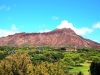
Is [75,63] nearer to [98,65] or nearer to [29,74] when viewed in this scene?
[98,65]

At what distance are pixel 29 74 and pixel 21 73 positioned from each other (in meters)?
2.65

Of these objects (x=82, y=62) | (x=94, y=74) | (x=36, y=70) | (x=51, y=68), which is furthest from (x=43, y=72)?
(x=82, y=62)

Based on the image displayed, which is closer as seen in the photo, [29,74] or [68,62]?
[29,74]

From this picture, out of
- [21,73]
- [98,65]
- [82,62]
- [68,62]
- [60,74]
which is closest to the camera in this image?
[21,73]

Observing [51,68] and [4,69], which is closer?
[4,69]

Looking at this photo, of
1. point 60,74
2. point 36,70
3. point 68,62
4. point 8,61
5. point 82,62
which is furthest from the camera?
point 82,62

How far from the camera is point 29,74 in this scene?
4822 centimetres

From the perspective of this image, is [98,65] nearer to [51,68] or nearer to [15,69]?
[51,68]

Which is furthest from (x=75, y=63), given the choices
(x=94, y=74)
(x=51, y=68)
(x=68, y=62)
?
(x=51, y=68)

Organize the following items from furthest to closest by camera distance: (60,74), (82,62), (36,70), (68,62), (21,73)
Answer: (82,62) < (68,62) < (60,74) < (36,70) < (21,73)

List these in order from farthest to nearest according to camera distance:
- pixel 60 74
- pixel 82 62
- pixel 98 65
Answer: pixel 82 62
pixel 98 65
pixel 60 74

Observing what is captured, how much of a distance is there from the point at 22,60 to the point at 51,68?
12.3 metres

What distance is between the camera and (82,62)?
13438 centimetres

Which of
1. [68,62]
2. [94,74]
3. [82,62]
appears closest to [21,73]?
[94,74]
